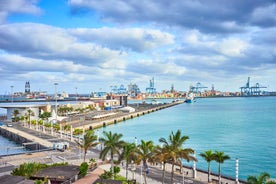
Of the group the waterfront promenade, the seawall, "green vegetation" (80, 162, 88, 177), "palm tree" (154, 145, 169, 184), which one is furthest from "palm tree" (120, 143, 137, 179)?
the seawall

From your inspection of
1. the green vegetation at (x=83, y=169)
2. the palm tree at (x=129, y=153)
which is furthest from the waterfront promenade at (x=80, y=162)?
the palm tree at (x=129, y=153)

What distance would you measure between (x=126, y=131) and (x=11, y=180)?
214ft

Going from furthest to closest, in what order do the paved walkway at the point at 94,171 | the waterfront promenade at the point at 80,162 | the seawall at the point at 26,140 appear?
1. the seawall at the point at 26,140
2. the waterfront promenade at the point at 80,162
3. the paved walkway at the point at 94,171

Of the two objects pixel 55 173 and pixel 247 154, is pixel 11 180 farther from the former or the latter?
pixel 247 154

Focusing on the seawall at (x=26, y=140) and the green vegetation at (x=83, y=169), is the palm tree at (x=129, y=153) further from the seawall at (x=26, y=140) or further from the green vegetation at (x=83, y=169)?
the seawall at (x=26, y=140)

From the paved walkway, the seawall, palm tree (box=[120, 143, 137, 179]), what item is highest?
palm tree (box=[120, 143, 137, 179])

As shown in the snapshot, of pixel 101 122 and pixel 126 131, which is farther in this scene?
pixel 101 122

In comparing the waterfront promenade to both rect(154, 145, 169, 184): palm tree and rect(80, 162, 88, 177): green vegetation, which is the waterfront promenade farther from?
rect(154, 145, 169, 184): palm tree

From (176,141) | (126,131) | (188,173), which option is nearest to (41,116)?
(126,131)

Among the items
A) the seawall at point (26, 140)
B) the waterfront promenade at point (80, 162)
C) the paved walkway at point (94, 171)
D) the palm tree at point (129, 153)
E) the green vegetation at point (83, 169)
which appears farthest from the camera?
the seawall at point (26, 140)

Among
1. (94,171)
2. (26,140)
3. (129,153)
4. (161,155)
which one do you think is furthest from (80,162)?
(26,140)

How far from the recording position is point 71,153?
47.7 metres

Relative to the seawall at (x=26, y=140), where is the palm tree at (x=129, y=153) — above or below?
above

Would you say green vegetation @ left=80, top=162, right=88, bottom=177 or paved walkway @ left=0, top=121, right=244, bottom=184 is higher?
green vegetation @ left=80, top=162, right=88, bottom=177
